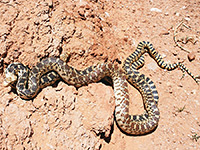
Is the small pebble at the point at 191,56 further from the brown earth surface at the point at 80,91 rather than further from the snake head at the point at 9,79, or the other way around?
the snake head at the point at 9,79

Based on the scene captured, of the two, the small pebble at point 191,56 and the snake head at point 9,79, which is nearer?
the snake head at point 9,79

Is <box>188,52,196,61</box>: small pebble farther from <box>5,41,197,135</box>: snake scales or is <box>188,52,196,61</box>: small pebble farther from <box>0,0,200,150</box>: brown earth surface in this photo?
<box>5,41,197,135</box>: snake scales

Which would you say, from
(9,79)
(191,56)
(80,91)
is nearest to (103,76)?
(80,91)

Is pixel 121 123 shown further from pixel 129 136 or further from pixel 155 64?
pixel 155 64

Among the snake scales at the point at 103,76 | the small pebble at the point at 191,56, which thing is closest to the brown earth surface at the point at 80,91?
the small pebble at the point at 191,56

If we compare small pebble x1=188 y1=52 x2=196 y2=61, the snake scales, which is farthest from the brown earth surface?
the snake scales

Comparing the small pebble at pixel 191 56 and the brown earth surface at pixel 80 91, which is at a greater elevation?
the small pebble at pixel 191 56

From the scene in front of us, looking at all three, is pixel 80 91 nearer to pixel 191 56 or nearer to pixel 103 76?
pixel 103 76
